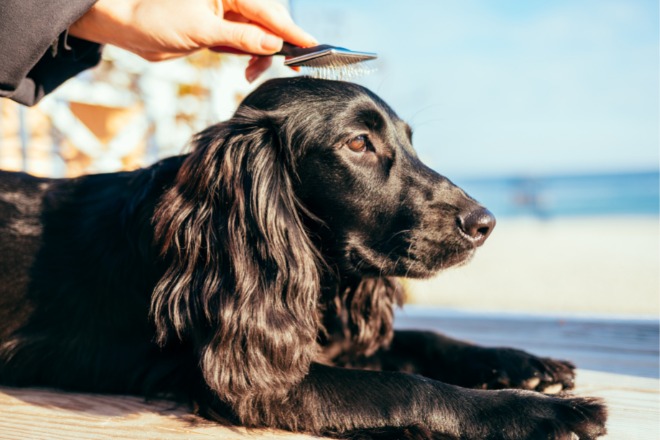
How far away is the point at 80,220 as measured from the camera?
7.17 feet

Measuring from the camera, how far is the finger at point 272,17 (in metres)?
2.08

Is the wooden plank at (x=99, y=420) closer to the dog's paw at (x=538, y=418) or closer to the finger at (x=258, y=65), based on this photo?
the dog's paw at (x=538, y=418)

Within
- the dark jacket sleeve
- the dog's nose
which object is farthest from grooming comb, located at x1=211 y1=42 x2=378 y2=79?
the dog's nose

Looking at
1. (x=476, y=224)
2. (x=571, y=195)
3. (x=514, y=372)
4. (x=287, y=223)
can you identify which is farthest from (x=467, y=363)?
(x=571, y=195)

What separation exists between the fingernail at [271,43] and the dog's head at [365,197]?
166mm

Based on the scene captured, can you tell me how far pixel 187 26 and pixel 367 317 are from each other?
1.17 meters

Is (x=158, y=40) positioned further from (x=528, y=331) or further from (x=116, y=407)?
(x=528, y=331)

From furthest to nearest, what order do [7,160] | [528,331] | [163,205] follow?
[7,160]
[528,331]
[163,205]

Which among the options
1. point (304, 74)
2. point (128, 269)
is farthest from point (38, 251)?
point (304, 74)

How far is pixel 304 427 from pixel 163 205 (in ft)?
2.49

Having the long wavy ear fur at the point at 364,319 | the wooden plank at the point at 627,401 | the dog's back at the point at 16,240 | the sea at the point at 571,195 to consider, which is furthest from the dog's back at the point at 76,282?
the sea at the point at 571,195

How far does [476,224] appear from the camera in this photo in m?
2.01

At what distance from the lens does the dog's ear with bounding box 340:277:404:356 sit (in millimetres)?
2344

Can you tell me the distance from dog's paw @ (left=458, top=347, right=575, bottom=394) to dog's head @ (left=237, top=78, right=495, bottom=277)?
0.36 meters
